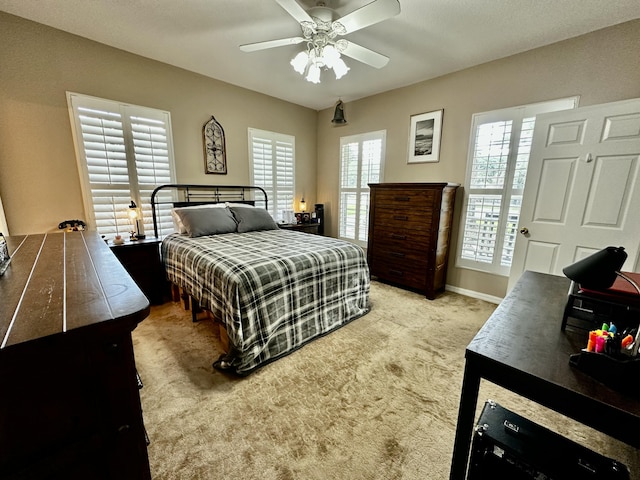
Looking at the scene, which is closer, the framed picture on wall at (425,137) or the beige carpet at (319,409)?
the beige carpet at (319,409)

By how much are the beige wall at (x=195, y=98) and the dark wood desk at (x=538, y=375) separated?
95.8 inches

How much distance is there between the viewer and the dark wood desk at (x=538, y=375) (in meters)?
0.64

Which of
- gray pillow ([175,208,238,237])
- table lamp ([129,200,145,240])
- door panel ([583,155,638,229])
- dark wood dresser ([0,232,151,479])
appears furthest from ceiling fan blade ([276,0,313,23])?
door panel ([583,155,638,229])

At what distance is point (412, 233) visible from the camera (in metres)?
3.24

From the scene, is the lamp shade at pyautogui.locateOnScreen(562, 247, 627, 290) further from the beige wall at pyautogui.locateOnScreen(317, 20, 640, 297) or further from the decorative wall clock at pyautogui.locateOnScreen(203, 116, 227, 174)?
the decorative wall clock at pyautogui.locateOnScreen(203, 116, 227, 174)

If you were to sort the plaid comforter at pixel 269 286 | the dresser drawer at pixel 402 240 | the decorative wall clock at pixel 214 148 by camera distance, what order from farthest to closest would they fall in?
1. the decorative wall clock at pixel 214 148
2. the dresser drawer at pixel 402 240
3. the plaid comforter at pixel 269 286

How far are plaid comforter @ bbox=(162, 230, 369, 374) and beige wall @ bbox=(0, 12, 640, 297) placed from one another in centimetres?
127

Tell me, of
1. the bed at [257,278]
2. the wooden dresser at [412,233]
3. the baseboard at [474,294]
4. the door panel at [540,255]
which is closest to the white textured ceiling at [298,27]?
the wooden dresser at [412,233]

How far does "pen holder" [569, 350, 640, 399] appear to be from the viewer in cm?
67

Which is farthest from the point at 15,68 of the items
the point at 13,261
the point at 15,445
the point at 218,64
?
the point at 15,445

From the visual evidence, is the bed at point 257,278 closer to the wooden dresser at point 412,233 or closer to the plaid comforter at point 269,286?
the plaid comforter at point 269,286

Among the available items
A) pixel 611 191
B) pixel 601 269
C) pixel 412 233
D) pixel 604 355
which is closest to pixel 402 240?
pixel 412 233

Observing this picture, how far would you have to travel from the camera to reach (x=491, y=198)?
300cm

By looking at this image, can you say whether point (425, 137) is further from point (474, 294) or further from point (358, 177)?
point (474, 294)
